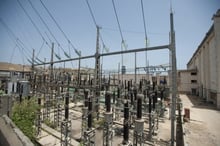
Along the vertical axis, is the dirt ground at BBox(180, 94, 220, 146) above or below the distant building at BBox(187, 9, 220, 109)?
below

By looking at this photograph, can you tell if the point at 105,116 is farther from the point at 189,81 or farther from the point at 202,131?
the point at 189,81

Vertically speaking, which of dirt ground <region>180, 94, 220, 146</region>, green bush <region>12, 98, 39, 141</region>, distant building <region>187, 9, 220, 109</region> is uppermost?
distant building <region>187, 9, 220, 109</region>

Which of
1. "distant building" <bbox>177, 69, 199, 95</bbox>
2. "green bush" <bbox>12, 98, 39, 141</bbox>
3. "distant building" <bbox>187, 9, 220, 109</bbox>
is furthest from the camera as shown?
"distant building" <bbox>177, 69, 199, 95</bbox>

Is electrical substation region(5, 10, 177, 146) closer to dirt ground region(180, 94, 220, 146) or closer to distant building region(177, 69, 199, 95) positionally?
dirt ground region(180, 94, 220, 146)

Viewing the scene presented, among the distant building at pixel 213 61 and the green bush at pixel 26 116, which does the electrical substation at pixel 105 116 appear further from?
the distant building at pixel 213 61

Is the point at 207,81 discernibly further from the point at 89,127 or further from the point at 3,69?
the point at 3,69

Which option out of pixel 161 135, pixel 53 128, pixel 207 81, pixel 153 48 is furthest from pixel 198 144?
pixel 207 81

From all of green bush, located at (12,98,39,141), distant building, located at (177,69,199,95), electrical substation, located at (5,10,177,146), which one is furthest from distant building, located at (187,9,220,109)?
green bush, located at (12,98,39,141)

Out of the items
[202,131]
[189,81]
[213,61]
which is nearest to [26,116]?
[202,131]

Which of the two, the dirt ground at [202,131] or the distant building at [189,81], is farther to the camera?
the distant building at [189,81]

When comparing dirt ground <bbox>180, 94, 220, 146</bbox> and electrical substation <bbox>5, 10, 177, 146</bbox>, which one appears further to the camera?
dirt ground <bbox>180, 94, 220, 146</bbox>

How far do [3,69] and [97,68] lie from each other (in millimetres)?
27753

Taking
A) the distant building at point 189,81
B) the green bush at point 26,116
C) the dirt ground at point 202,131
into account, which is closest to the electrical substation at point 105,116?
the green bush at point 26,116

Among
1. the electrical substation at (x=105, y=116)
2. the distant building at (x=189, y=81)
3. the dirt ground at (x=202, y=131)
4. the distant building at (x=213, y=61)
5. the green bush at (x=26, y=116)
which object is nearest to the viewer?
the electrical substation at (x=105, y=116)
